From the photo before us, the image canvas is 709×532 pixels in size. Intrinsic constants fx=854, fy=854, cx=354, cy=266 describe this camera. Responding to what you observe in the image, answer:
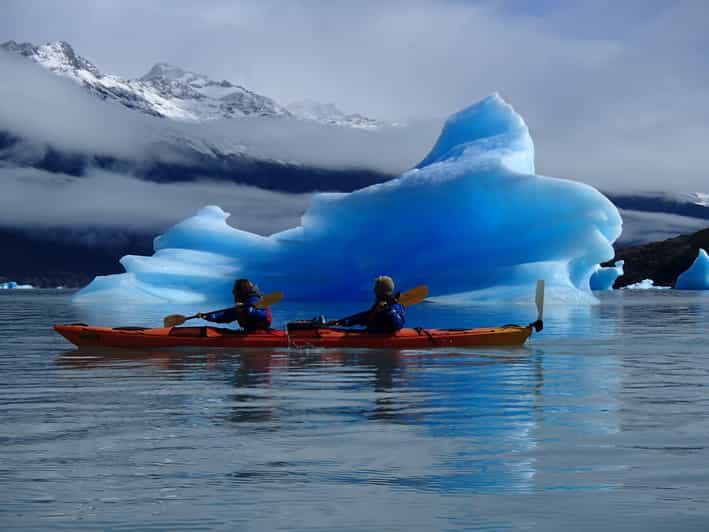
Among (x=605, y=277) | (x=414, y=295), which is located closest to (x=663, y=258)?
(x=605, y=277)

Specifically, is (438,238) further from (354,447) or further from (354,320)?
(354,447)

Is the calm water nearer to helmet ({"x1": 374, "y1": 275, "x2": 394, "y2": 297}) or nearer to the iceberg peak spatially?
helmet ({"x1": 374, "y1": 275, "x2": 394, "y2": 297})

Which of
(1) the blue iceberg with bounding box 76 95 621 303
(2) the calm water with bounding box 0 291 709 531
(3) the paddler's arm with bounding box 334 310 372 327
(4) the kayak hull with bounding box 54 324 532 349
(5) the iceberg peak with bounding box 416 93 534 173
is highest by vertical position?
(5) the iceberg peak with bounding box 416 93 534 173

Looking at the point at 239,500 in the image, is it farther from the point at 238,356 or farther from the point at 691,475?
the point at 238,356

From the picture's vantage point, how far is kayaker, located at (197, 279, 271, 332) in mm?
10648

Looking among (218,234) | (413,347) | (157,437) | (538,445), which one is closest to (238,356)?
(413,347)

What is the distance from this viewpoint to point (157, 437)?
4.96 metres

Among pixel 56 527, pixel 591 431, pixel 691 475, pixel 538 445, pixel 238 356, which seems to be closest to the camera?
pixel 56 527

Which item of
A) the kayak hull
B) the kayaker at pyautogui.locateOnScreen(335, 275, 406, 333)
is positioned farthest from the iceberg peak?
the kayaker at pyautogui.locateOnScreen(335, 275, 406, 333)

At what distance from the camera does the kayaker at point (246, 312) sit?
1065 cm

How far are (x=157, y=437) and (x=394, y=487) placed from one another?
178cm

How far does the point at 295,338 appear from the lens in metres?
10.7

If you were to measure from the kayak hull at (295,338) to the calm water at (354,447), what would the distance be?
1.54 meters

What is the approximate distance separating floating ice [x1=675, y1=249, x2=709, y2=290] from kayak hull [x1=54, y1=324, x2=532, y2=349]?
181 ft
